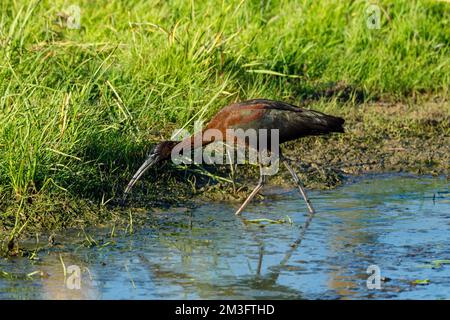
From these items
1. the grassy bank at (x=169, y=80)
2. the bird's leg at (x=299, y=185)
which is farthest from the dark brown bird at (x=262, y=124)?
the grassy bank at (x=169, y=80)

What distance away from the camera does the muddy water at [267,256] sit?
5.66 meters

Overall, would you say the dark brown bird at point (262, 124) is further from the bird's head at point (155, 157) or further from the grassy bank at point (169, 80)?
the grassy bank at point (169, 80)

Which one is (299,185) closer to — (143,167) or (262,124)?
(262,124)

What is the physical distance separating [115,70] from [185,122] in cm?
67

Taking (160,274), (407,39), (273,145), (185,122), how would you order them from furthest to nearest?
1. (407,39)
2. (185,122)
3. (273,145)
4. (160,274)

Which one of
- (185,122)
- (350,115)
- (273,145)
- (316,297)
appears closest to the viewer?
(316,297)

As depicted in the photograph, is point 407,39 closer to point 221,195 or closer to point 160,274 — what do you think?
point 221,195

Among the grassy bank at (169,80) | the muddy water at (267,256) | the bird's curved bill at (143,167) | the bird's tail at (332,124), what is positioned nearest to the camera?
the muddy water at (267,256)

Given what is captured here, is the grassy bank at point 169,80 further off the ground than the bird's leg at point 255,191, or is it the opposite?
the grassy bank at point 169,80

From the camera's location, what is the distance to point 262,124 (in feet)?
24.5

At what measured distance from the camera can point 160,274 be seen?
5.92 meters

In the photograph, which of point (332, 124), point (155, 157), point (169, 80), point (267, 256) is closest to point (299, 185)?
point (332, 124)

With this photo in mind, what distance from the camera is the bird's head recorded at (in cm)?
736

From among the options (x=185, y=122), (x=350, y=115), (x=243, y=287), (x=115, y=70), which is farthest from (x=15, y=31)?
(x=243, y=287)
